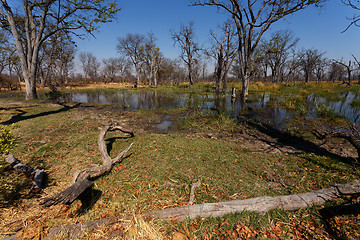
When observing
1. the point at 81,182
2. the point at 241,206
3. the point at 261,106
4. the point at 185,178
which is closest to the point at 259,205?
the point at 241,206

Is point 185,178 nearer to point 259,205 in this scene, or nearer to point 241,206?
point 241,206

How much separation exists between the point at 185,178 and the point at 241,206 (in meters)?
1.57

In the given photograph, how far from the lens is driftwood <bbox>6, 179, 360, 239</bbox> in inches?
93.6

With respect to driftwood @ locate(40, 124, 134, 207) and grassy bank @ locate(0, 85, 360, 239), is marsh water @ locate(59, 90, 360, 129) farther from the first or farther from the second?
driftwood @ locate(40, 124, 134, 207)

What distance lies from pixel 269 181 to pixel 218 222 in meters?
2.21

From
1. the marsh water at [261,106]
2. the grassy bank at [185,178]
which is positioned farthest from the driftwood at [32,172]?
the marsh water at [261,106]

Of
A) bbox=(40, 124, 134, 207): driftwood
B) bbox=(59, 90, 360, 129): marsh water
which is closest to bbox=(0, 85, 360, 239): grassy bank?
bbox=(40, 124, 134, 207): driftwood

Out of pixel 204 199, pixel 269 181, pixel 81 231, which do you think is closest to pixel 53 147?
pixel 81 231

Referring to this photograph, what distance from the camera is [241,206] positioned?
285 centimetres

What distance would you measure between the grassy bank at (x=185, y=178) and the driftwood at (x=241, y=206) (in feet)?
0.37

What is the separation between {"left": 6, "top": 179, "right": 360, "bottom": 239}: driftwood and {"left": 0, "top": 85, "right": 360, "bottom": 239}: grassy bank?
0.11 m

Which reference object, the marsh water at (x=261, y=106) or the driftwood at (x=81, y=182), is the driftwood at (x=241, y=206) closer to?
the driftwood at (x=81, y=182)

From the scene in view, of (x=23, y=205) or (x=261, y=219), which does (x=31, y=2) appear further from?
(x=261, y=219)

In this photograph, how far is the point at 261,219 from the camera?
278 cm
